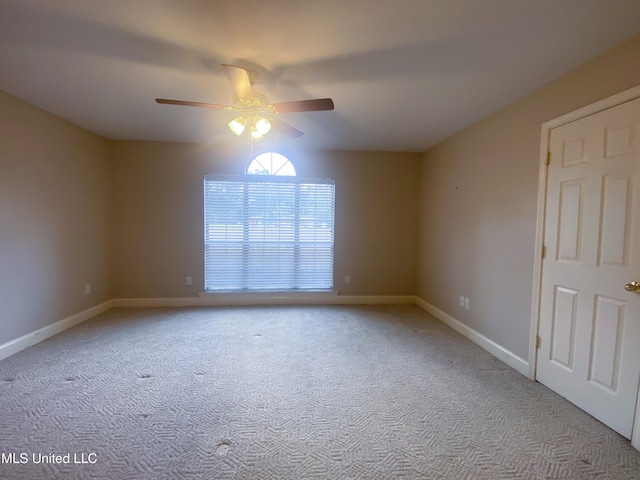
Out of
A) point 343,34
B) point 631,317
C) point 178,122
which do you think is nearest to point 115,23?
point 343,34

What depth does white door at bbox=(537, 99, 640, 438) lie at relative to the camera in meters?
1.61

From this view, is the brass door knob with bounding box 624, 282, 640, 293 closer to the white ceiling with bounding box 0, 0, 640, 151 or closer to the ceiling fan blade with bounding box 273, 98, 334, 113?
the white ceiling with bounding box 0, 0, 640, 151

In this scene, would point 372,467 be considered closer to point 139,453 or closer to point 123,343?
point 139,453

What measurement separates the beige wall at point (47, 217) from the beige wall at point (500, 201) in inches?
180

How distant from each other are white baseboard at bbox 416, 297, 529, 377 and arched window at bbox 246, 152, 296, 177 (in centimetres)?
292

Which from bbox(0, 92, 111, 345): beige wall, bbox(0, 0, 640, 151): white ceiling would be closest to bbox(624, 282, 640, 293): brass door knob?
bbox(0, 0, 640, 151): white ceiling

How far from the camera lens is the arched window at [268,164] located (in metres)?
3.98

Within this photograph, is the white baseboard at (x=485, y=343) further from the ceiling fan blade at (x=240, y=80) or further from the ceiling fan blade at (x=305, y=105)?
the ceiling fan blade at (x=240, y=80)

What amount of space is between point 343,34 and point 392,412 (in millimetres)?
2449

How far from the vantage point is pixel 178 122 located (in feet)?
9.93

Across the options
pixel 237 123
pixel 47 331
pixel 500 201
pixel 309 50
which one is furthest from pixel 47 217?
pixel 500 201

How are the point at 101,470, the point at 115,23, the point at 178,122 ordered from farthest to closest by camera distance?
the point at 178,122, the point at 115,23, the point at 101,470

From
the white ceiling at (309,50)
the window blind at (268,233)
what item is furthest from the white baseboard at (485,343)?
the white ceiling at (309,50)

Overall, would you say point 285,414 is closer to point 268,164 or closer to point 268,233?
point 268,233
